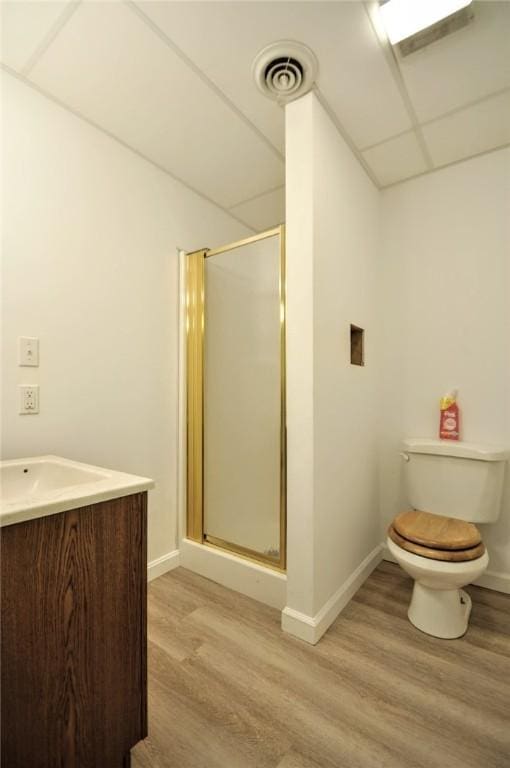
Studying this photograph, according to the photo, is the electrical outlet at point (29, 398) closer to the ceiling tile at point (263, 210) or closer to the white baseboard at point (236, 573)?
the white baseboard at point (236, 573)

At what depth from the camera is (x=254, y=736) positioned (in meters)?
1.01

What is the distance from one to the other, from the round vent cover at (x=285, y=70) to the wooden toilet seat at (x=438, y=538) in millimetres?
1956

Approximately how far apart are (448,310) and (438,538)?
126cm

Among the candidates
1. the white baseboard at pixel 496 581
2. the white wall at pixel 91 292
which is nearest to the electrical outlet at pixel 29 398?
the white wall at pixel 91 292

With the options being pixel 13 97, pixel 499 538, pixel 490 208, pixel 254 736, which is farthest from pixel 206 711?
pixel 490 208

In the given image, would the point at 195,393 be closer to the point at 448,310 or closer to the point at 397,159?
the point at 448,310

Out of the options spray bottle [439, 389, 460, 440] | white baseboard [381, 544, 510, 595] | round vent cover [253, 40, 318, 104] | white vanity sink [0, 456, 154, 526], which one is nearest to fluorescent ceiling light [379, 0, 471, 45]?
round vent cover [253, 40, 318, 104]

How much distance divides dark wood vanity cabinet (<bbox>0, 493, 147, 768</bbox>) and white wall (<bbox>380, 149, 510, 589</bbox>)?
1.71 m

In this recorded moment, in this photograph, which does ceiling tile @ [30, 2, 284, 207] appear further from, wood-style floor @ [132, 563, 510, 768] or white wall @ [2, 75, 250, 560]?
wood-style floor @ [132, 563, 510, 768]

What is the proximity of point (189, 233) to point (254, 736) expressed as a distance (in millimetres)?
2344

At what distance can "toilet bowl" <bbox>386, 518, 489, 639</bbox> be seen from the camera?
4.47 feet

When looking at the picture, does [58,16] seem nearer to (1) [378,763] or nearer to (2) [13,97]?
(2) [13,97]

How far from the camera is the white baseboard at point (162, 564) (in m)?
1.86

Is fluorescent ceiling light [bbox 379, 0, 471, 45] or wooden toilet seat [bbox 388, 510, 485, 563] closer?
fluorescent ceiling light [bbox 379, 0, 471, 45]
